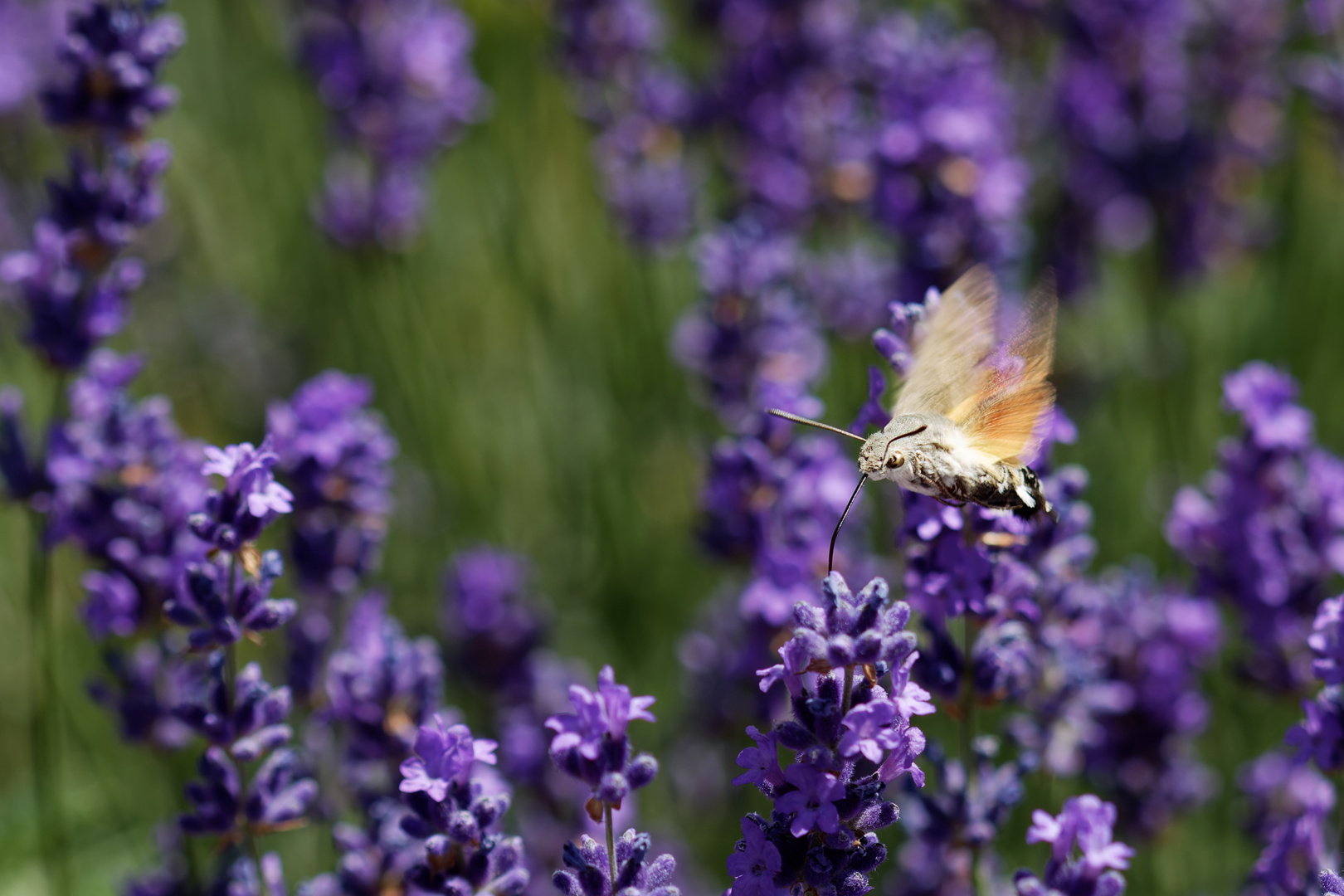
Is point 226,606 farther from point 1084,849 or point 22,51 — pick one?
point 22,51

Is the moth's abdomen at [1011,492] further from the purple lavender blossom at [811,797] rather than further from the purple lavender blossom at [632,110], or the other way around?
the purple lavender blossom at [632,110]

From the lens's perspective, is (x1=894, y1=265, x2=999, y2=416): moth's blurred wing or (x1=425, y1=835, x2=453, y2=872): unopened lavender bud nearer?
(x1=425, y1=835, x2=453, y2=872): unopened lavender bud

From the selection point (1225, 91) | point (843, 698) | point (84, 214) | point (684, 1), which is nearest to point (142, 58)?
point (84, 214)

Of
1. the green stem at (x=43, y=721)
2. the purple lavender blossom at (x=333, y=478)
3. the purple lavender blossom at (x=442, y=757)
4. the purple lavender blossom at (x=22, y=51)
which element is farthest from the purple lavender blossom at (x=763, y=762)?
the purple lavender blossom at (x=22, y=51)

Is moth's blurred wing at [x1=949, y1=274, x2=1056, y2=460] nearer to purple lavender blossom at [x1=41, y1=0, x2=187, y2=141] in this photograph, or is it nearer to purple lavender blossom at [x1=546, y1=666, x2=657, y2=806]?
purple lavender blossom at [x1=546, y1=666, x2=657, y2=806]

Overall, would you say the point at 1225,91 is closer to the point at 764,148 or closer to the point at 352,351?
the point at 764,148

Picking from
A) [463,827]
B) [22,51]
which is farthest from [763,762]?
[22,51]

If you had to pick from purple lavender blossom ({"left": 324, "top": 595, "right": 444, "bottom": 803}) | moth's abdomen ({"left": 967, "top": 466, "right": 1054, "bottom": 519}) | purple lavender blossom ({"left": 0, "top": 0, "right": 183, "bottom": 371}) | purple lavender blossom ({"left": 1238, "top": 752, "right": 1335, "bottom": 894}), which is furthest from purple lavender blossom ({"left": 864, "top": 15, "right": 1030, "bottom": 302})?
purple lavender blossom ({"left": 0, "top": 0, "right": 183, "bottom": 371})
